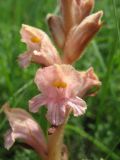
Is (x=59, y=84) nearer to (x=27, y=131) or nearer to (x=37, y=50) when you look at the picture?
(x=37, y=50)

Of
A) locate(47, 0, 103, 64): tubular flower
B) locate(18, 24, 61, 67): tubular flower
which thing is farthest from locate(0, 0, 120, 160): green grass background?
locate(18, 24, 61, 67): tubular flower

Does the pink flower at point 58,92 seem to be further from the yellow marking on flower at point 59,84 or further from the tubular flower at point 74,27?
A: the tubular flower at point 74,27

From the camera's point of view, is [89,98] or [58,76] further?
[89,98]

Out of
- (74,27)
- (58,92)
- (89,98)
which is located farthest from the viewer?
(89,98)

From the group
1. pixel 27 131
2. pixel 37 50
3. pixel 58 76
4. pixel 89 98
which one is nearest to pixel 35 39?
pixel 37 50

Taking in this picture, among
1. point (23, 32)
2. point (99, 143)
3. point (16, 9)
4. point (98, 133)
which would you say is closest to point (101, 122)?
point (98, 133)

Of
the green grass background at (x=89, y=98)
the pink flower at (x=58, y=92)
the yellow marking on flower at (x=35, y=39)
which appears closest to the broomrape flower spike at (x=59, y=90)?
the pink flower at (x=58, y=92)

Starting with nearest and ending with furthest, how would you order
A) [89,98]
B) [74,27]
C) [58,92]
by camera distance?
[58,92] < [74,27] < [89,98]

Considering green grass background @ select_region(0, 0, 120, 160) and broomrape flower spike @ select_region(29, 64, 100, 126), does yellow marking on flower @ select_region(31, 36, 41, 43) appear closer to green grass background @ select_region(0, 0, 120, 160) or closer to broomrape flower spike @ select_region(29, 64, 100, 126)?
broomrape flower spike @ select_region(29, 64, 100, 126)
